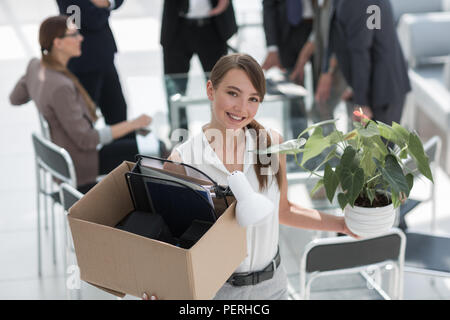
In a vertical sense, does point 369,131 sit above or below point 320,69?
above

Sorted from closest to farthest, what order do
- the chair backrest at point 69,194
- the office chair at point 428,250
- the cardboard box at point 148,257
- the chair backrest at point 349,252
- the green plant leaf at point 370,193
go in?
the cardboard box at point 148,257 < the green plant leaf at point 370,193 < the chair backrest at point 349,252 < the chair backrest at point 69,194 < the office chair at point 428,250

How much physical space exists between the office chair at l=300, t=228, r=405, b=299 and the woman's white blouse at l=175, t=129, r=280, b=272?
49 centimetres

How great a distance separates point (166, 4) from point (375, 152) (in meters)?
2.47

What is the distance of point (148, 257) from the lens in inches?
49.9

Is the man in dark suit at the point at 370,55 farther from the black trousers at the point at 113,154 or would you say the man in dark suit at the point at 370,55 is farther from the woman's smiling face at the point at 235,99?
the woman's smiling face at the point at 235,99

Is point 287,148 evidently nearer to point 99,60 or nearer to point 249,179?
point 249,179

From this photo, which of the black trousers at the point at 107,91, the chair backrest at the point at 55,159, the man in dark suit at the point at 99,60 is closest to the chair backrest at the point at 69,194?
the chair backrest at the point at 55,159

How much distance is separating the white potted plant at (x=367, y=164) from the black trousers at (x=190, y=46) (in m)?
2.35

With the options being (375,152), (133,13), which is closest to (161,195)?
(375,152)

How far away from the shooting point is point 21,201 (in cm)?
392

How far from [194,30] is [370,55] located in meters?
1.18

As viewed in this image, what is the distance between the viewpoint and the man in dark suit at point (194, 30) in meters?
3.73

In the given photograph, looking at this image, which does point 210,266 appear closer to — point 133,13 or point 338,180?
point 338,180

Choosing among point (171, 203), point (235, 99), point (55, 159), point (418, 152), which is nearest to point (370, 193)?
point (418, 152)
